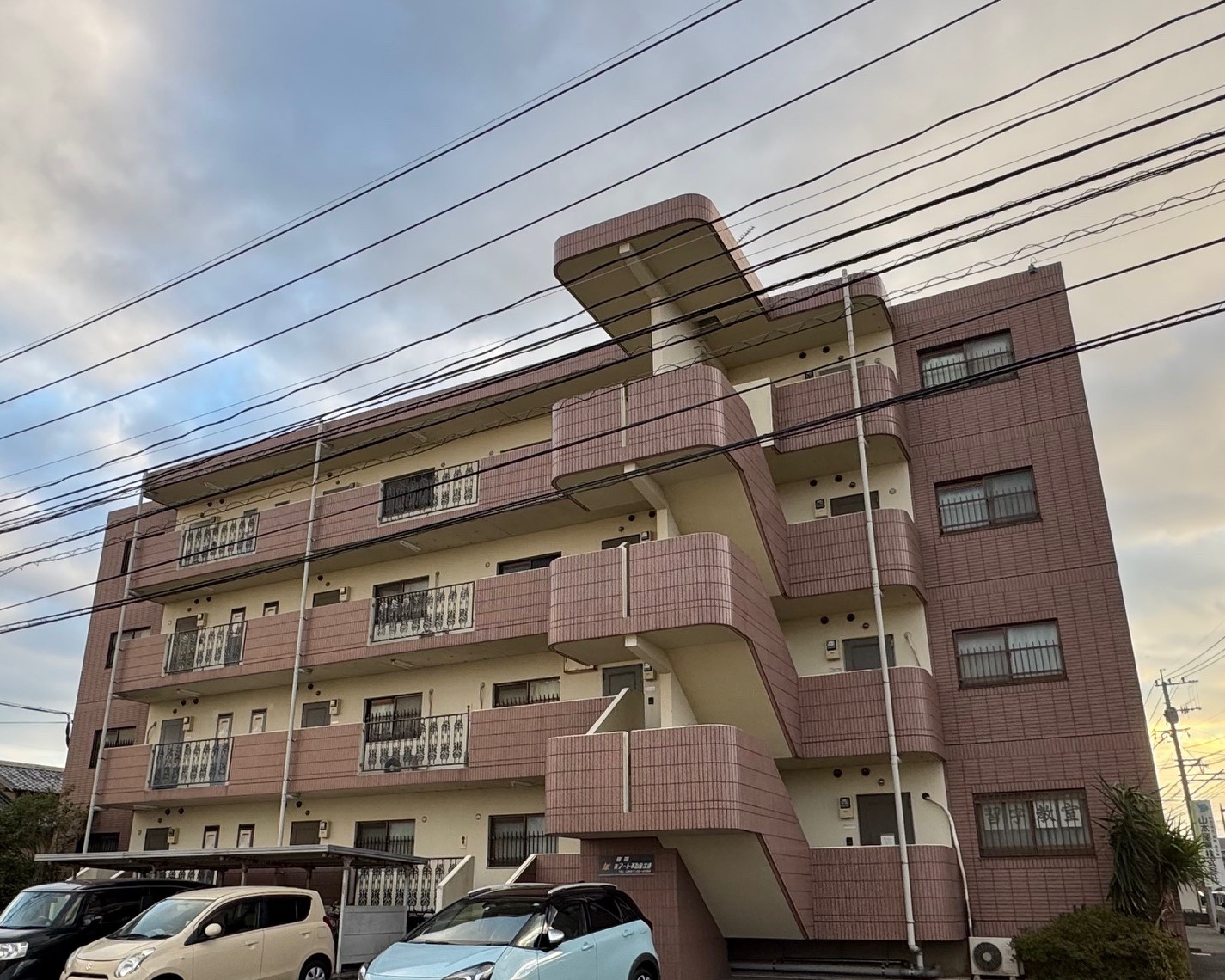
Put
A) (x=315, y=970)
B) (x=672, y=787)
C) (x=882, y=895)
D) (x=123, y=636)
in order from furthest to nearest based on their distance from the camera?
(x=123, y=636), (x=882, y=895), (x=672, y=787), (x=315, y=970)

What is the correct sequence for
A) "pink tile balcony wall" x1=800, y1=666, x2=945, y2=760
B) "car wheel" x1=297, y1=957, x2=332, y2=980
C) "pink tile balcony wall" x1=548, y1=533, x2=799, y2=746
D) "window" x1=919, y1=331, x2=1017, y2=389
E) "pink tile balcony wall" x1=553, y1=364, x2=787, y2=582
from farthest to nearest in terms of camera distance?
"window" x1=919, y1=331, x2=1017, y2=389 < "pink tile balcony wall" x1=800, y1=666, x2=945, y2=760 < "pink tile balcony wall" x1=553, y1=364, x2=787, y2=582 < "pink tile balcony wall" x1=548, y1=533, x2=799, y2=746 < "car wheel" x1=297, y1=957, x2=332, y2=980

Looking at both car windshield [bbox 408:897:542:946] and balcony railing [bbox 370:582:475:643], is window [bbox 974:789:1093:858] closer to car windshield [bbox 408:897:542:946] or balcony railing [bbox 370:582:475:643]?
car windshield [bbox 408:897:542:946]

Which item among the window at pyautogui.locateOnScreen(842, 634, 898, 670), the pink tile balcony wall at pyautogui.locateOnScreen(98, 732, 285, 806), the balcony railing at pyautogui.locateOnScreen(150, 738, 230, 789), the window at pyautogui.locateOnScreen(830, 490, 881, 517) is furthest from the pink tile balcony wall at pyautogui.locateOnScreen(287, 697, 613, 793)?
the window at pyautogui.locateOnScreen(830, 490, 881, 517)

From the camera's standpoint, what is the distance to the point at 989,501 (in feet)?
62.8

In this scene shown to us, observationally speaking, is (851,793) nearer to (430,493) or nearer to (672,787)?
(672,787)

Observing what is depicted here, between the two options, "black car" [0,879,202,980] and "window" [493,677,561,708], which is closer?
"black car" [0,879,202,980]

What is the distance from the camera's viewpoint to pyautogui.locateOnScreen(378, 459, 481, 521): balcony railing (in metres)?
22.4

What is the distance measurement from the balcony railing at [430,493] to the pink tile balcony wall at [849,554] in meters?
7.35

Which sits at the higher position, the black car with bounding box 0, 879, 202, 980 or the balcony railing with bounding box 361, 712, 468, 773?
the balcony railing with bounding box 361, 712, 468, 773

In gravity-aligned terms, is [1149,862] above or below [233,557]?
below

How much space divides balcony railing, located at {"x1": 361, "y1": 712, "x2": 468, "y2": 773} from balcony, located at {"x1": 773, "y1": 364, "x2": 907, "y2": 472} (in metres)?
8.62

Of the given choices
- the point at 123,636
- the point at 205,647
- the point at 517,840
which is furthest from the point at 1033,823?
the point at 123,636

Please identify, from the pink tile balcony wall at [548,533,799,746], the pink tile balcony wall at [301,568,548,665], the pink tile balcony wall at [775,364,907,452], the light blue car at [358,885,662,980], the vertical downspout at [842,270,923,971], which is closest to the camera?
the light blue car at [358,885,662,980]

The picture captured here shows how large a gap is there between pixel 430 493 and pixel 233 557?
5974mm
